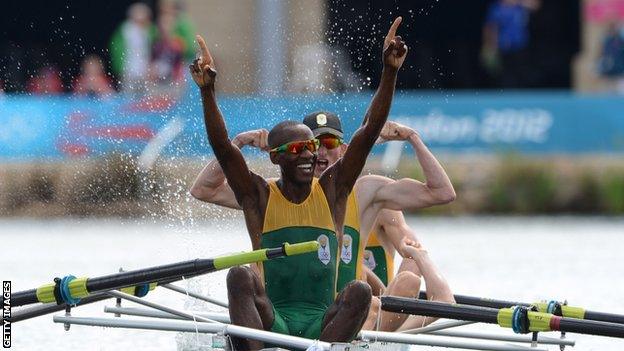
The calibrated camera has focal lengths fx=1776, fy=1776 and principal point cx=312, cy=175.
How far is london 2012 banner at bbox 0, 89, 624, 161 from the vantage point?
69.1 ft

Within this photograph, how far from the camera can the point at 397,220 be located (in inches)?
432

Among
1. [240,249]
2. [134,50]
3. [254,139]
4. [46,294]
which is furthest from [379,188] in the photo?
[134,50]

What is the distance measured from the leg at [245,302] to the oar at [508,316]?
1.22m

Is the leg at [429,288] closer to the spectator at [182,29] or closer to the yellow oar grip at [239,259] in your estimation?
the yellow oar grip at [239,259]

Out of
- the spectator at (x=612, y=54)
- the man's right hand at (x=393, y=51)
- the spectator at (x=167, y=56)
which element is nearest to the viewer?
the man's right hand at (x=393, y=51)

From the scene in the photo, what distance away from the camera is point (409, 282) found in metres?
10.4

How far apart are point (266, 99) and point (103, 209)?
9.71 ft

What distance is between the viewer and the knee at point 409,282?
10.4m

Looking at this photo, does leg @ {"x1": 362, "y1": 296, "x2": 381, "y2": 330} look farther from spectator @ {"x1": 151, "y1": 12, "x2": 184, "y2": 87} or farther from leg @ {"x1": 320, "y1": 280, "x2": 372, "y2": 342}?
spectator @ {"x1": 151, "y1": 12, "x2": 184, "y2": 87}

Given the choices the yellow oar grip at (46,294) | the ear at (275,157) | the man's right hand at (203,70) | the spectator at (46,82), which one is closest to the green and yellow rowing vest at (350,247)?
the ear at (275,157)

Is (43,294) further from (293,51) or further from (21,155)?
(293,51)

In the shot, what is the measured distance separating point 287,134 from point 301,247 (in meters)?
0.83

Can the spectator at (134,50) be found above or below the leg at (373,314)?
above

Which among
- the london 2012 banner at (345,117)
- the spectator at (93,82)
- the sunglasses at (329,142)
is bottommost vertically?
the sunglasses at (329,142)
